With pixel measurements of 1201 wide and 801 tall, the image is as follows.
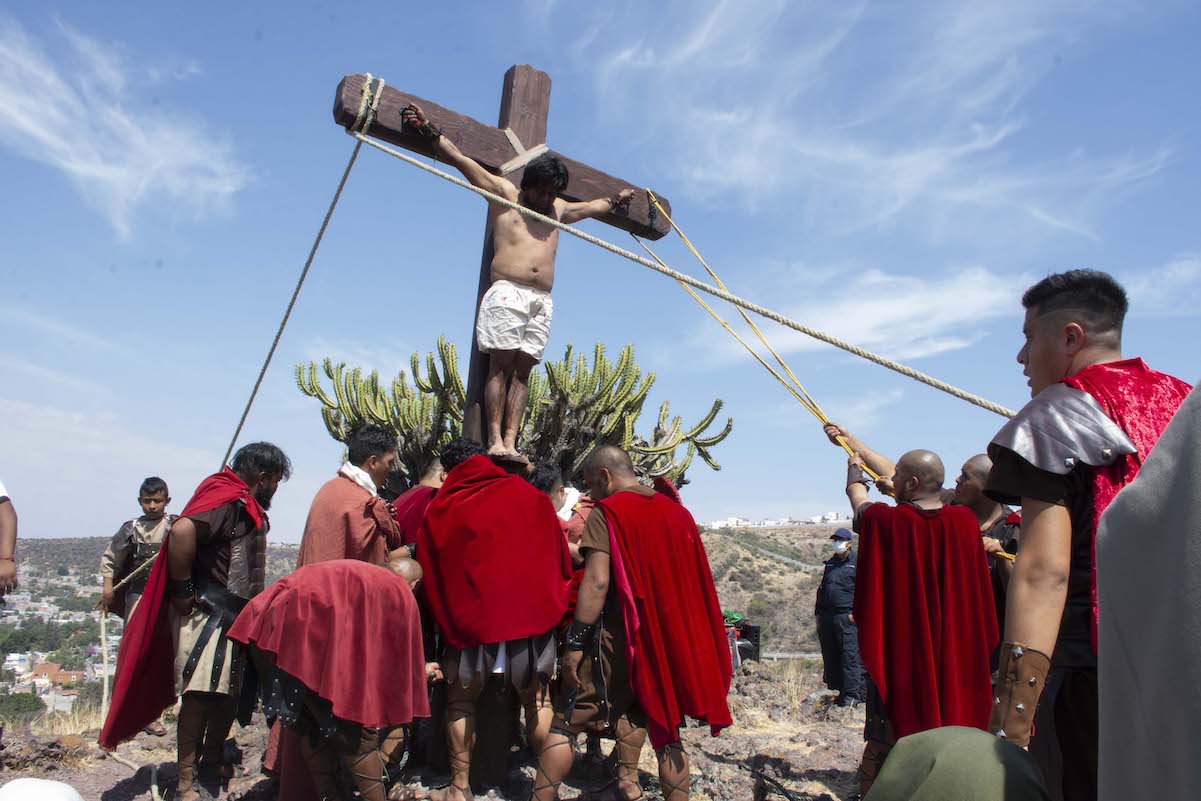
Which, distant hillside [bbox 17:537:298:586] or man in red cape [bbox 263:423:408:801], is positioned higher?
man in red cape [bbox 263:423:408:801]

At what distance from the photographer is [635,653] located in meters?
4.08

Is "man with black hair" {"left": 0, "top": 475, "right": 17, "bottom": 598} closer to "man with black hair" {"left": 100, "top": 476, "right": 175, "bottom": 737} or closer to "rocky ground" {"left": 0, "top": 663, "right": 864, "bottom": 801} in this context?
"rocky ground" {"left": 0, "top": 663, "right": 864, "bottom": 801}

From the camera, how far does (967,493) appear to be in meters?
5.13

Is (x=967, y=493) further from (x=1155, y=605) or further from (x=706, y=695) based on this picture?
(x=1155, y=605)

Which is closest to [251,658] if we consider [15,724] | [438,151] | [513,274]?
[513,274]

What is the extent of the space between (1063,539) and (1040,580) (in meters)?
0.11

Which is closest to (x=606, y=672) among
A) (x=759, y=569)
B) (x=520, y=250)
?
(x=520, y=250)

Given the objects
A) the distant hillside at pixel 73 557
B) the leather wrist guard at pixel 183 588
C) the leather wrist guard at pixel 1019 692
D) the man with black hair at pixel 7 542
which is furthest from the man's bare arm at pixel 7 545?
the distant hillside at pixel 73 557

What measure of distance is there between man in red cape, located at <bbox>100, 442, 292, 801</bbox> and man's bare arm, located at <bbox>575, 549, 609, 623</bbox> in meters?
1.63

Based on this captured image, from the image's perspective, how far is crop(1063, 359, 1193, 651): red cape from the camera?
2072mm

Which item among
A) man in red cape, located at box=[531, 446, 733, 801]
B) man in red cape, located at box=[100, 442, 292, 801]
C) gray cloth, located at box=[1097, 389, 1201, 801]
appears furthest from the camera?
man in red cape, located at box=[100, 442, 292, 801]

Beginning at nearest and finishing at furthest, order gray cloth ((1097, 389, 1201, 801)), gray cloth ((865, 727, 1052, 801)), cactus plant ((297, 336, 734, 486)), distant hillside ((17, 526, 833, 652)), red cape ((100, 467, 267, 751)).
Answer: gray cloth ((1097, 389, 1201, 801)) → gray cloth ((865, 727, 1052, 801)) → red cape ((100, 467, 267, 751)) → cactus plant ((297, 336, 734, 486)) → distant hillside ((17, 526, 833, 652))

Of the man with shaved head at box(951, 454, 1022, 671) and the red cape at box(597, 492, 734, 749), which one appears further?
the man with shaved head at box(951, 454, 1022, 671)

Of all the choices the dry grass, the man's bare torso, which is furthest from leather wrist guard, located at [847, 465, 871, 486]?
the dry grass
